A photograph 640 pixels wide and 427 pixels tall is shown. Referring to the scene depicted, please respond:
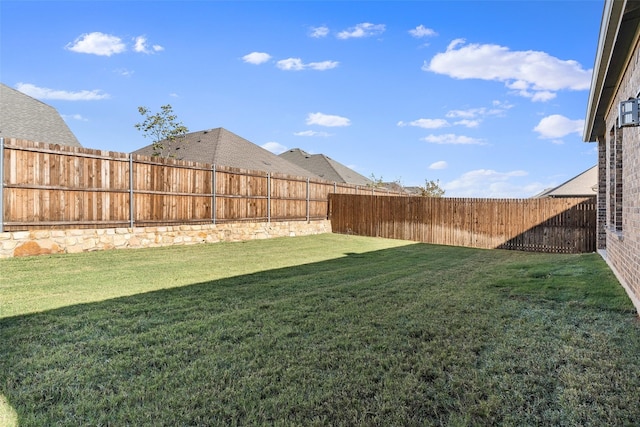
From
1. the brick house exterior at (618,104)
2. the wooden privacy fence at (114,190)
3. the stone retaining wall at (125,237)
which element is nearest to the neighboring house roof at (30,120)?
the wooden privacy fence at (114,190)

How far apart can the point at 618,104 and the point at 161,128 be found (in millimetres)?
22028

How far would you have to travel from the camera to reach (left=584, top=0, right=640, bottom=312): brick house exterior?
3.98m

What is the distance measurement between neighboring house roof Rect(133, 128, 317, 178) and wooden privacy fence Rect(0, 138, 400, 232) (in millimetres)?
7289

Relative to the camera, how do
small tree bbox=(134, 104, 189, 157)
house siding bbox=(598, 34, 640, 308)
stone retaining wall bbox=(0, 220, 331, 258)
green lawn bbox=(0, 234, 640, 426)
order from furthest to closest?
small tree bbox=(134, 104, 189, 157)
stone retaining wall bbox=(0, 220, 331, 258)
house siding bbox=(598, 34, 640, 308)
green lawn bbox=(0, 234, 640, 426)

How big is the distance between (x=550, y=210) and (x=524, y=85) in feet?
16.7

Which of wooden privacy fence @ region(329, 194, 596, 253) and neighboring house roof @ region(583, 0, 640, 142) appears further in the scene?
wooden privacy fence @ region(329, 194, 596, 253)

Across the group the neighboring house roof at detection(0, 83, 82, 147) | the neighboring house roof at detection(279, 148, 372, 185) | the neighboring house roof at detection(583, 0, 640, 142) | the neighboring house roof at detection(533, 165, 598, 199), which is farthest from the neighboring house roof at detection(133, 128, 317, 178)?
the neighboring house roof at detection(533, 165, 598, 199)

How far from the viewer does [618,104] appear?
4.61 m

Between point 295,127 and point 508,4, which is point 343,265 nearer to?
point 508,4

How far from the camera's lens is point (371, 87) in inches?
634

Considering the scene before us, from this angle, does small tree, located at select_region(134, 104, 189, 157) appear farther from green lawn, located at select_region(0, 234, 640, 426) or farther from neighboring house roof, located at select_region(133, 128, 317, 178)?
green lawn, located at select_region(0, 234, 640, 426)

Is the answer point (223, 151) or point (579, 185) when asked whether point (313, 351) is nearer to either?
point (223, 151)

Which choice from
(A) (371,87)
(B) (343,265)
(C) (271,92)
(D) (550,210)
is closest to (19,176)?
(B) (343,265)

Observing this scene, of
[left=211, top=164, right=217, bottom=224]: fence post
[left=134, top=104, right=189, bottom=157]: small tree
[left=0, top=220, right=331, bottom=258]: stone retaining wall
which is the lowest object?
[left=0, top=220, right=331, bottom=258]: stone retaining wall
